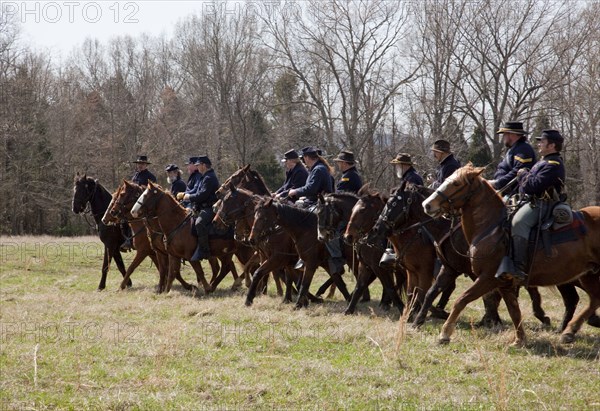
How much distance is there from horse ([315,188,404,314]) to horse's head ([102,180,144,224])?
16.6ft

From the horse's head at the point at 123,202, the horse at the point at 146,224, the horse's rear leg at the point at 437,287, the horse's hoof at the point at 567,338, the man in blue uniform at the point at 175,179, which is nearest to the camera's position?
the horse's hoof at the point at 567,338

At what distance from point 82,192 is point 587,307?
11954 mm

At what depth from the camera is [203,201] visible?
14.9 m

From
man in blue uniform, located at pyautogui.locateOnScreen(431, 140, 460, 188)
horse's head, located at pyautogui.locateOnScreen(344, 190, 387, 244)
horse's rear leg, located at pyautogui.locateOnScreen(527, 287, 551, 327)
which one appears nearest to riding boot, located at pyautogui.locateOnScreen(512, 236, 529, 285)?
horse's rear leg, located at pyautogui.locateOnScreen(527, 287, 551, 327)

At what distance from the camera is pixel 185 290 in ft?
50.0

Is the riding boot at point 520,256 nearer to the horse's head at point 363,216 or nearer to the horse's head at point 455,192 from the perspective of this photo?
the horse's head at point 455,192

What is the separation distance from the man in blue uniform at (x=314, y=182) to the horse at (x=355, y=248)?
0.68 meters

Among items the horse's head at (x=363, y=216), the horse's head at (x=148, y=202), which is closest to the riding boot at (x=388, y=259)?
the horse's head at (x=363, y=216)

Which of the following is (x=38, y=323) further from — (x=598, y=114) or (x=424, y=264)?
(x=598, y=114)

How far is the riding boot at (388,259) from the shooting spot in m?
10.6

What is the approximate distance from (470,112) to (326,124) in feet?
24.5

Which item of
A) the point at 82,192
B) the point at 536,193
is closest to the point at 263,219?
the point at 536,193

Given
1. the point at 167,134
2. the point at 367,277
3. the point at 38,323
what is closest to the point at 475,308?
the point at 367,277

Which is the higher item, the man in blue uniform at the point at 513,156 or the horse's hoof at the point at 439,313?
the man in blue uniform at the point at 513,156
